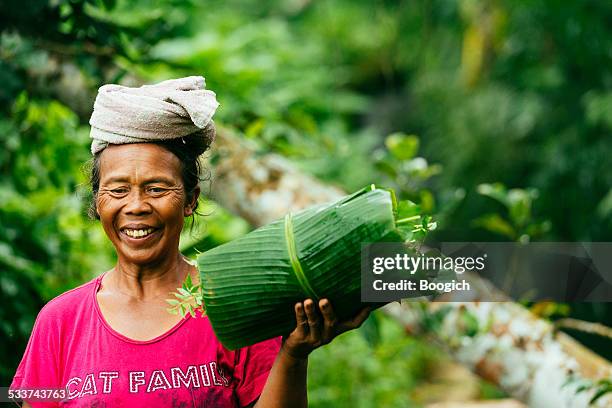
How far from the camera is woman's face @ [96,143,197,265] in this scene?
5.42 feet

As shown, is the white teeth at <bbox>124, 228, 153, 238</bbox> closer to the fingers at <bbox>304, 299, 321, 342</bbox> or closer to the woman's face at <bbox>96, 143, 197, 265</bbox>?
the woman's face at <bbox>96, 143, 197, 265</bbox>

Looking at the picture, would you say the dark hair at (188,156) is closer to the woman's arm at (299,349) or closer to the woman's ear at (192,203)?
the woman's ear at (192,203)

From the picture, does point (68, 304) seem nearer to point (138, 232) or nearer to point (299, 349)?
point (138, 232)

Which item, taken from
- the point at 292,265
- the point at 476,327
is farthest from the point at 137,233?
the point at 476,327

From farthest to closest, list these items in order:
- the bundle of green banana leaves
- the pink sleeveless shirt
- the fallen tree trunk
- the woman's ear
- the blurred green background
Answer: the blurred green background
the fallen tree trunk
the woman's ear
the pink sleeveless shirt
the bundle of green banana leaves

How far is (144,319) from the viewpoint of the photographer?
5.61 ft

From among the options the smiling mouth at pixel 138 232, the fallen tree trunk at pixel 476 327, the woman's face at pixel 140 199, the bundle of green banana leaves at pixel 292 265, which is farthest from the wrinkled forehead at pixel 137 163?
the fallen tree trunk at pixel 476 327

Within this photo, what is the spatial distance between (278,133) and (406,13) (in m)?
6.18

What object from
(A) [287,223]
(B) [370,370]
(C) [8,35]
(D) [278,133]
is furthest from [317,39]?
(A) [287,223]

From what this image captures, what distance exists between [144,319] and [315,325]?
0.44m

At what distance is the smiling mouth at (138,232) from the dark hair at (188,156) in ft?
0.42

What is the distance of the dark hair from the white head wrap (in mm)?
36

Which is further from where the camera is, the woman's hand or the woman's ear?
the woman's ear

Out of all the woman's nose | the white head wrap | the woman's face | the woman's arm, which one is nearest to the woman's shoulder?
the woman's face
